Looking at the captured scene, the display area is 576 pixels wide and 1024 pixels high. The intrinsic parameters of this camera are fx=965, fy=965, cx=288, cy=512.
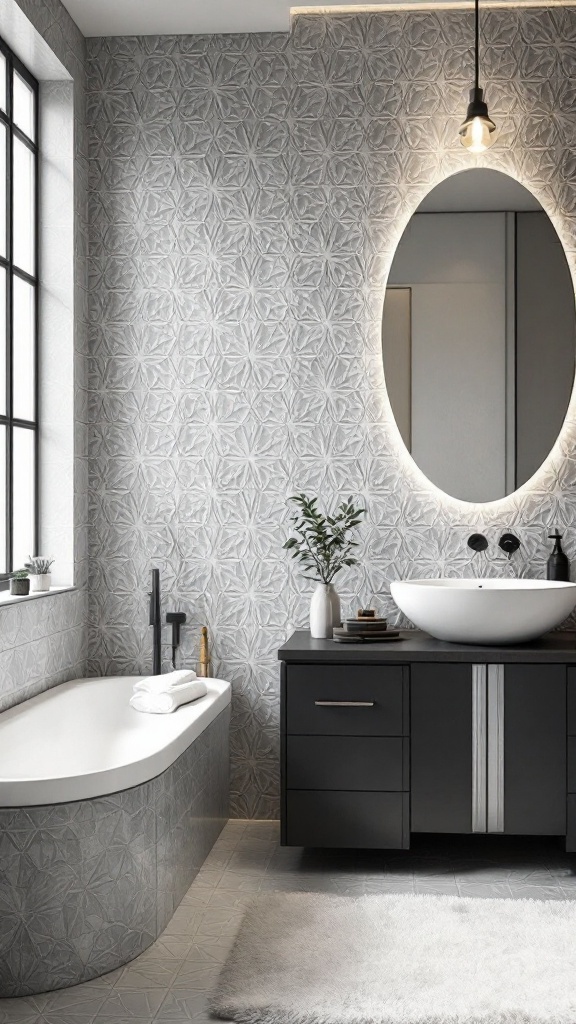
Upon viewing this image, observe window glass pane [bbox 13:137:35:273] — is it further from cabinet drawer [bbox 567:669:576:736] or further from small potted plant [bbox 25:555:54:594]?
cabinet drawer [bbox 567:669:576:736]

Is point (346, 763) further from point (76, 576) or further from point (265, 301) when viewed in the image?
point (265, 301)

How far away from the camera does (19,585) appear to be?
3.06 m

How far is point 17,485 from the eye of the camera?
134 inches

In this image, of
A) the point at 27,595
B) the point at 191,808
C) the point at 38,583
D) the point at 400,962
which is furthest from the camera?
the point at 38,583

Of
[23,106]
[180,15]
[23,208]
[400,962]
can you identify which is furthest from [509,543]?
[23,106]

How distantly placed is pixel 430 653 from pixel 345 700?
1.00ft

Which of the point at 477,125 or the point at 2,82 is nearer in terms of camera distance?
the point at 477,125

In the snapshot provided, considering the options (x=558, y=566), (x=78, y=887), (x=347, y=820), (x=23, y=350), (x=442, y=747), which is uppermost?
(x=23, y=350)

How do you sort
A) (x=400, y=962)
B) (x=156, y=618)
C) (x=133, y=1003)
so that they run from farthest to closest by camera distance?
(x=156, y=618)
(x=400, y=962)
(x=133, y=1003)

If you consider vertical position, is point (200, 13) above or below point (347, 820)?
above

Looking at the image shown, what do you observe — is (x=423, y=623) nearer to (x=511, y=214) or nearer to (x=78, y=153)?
(x=511, y=214)

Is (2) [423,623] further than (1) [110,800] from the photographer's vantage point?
Yes

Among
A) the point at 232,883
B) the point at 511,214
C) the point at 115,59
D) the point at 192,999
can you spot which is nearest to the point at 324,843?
the point at 232,883

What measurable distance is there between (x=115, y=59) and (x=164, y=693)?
2332mm
